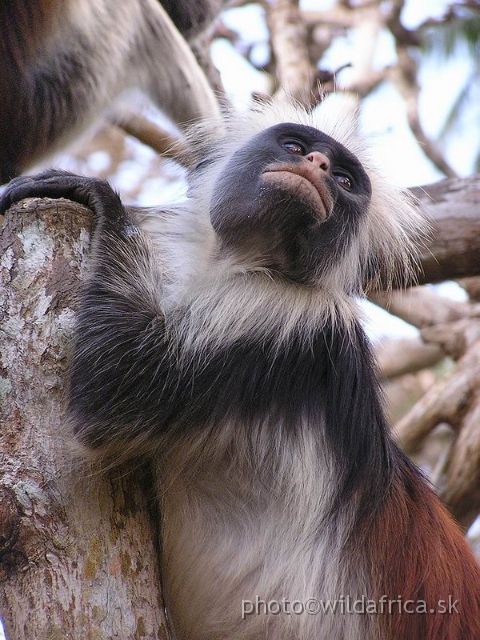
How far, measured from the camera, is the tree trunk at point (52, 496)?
261cm

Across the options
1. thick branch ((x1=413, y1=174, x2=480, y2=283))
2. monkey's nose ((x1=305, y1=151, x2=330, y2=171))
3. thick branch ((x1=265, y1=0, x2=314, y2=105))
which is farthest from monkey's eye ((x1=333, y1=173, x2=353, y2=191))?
thick branch ((x1=265, y1=0, x2=314, y2=105))

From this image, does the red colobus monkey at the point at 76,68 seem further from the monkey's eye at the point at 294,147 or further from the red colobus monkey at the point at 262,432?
the monkey's eye at the point at 294,147

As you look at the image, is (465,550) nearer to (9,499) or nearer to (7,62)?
(9,499)

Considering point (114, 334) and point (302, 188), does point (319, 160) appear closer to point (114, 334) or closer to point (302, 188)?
point (302, 188)

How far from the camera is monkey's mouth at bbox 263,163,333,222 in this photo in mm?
3479

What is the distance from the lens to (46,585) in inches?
102

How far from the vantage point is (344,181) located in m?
3.82

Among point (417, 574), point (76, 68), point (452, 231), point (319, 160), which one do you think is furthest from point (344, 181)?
point (76, 68)

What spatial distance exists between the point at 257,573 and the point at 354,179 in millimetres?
1815

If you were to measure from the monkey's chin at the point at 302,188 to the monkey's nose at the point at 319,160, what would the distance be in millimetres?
103

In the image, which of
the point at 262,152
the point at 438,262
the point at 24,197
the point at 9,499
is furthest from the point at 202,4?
the point at 9,499

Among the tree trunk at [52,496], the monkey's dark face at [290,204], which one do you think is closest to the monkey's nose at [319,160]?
the monkey's dark face at [290,204]

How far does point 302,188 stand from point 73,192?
3.10 ft

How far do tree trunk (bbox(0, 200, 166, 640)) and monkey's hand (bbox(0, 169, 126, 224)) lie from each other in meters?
0.13
